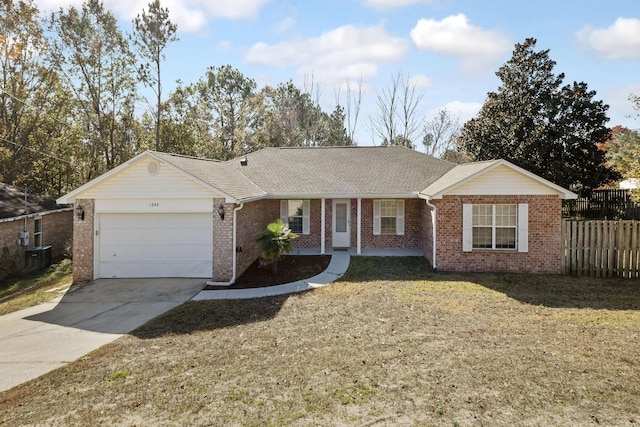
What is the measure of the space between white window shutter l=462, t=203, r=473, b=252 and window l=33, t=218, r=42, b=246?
718 inches

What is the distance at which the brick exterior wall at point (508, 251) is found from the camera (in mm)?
12617

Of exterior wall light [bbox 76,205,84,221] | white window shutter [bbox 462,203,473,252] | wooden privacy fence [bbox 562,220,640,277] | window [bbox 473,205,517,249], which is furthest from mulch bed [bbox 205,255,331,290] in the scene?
wooden privacy fence [bbox 562,220,640,277]

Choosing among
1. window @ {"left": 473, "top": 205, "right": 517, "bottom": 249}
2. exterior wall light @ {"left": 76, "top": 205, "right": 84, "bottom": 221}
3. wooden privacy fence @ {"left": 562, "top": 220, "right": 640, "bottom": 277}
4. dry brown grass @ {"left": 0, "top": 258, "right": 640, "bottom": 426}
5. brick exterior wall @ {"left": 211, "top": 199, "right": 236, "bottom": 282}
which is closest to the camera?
dry brown grass @ {"left": 0, "top": 258, "right": 640, "bottom": 426}

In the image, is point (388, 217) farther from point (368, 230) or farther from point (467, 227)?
point (467, 227)

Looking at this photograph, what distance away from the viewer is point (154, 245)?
1253 centimetres

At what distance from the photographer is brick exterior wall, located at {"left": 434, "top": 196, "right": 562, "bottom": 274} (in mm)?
12617

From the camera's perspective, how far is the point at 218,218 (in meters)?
12.0

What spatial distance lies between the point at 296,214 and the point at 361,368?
1140 centimetres

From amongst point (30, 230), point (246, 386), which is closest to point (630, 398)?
point (246, 386)

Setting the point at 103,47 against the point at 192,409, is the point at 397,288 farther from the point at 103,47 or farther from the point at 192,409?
the point at 103,47

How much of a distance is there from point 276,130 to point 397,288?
99.2 feet

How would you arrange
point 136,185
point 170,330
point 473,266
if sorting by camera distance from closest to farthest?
point 170,330, point 136,185, point 473,266

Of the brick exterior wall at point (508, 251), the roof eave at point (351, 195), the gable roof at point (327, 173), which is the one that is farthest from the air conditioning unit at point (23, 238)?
the brick exterior wall at point (508, 251)

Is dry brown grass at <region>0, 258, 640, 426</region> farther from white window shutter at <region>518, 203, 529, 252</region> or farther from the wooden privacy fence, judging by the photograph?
white window shutter at <region>518, 203, 529, 252</region>
